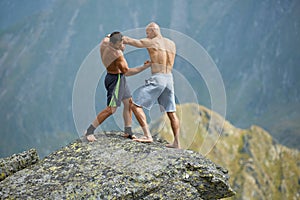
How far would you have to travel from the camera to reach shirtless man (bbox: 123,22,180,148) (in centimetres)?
1389

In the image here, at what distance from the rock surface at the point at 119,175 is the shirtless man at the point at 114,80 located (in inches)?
44.1

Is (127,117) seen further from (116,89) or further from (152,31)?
(152,31)

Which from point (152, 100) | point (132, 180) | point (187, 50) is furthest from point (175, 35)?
point (132, 180)

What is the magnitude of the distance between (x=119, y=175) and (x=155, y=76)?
175 inches

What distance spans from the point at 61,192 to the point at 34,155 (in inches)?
110

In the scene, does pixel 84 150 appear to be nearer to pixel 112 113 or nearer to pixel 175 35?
pixel 112 113

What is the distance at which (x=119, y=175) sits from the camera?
11.1 metres

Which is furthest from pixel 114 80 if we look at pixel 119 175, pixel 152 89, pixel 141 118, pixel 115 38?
pixel 119 175

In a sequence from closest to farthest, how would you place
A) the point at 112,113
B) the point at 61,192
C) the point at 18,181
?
the point at 61,192
the point at 18,181
the point at 112,113

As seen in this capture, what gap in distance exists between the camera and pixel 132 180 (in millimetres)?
10961

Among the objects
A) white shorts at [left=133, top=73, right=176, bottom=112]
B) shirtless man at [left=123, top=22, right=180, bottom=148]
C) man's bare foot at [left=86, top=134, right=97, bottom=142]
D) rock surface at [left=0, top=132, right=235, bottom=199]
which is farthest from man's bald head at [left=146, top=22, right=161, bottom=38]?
man's bare foot at [left=86, top=134, right=97, bottom=142]

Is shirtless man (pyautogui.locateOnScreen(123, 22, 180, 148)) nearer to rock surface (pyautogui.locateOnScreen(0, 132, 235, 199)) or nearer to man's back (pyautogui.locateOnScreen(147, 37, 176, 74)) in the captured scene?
man's back (pyautogui.locateOnScreen(147, 37, 176, 74))

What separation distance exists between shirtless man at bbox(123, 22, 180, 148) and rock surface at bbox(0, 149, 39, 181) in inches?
152

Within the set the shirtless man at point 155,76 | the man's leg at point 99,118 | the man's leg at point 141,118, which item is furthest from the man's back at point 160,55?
the man's leg at point 99,118
